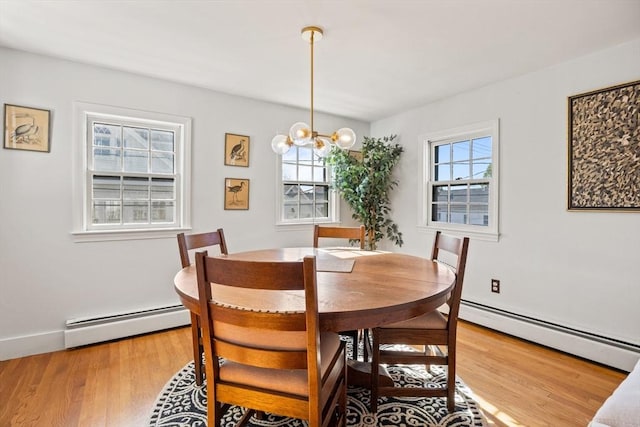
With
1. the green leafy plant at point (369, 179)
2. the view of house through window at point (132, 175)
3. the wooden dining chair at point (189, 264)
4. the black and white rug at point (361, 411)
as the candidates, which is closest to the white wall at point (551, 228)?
the green leafy plant at point (369, 179)

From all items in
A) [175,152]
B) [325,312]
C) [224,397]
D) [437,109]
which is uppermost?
[437,109]

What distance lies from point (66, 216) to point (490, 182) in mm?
3796

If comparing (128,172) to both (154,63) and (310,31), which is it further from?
(310,31)

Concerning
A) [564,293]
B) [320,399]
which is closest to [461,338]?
[564,293]

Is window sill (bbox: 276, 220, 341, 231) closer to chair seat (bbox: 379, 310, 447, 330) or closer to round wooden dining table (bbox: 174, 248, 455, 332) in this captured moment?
round wooden dining table (bbox: 174, 248, 455, 332)

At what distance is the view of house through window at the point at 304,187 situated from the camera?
3.90 meters

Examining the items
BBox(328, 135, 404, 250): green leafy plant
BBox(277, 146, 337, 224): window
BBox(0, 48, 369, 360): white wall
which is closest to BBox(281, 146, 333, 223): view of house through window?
BBox(277, 146, 337, 224): window

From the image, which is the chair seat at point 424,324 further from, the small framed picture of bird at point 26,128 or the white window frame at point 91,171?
the small framed picture of bird at point 26,128

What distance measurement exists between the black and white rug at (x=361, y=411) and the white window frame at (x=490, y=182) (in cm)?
163

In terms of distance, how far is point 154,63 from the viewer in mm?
2658

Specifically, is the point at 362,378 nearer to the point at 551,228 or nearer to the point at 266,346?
the point at 266,346

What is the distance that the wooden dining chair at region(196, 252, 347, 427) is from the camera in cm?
106

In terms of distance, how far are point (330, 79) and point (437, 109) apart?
139 centimetres

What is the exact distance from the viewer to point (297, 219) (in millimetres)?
3973
